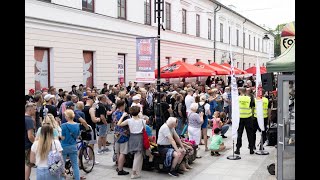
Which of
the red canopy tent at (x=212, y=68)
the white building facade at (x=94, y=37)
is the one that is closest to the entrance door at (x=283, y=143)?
the white building facade at (x=94, y=37)

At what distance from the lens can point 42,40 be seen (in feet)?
55.1

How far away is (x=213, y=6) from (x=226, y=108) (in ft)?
78.3

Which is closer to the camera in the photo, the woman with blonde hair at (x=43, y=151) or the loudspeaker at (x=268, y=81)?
the woman with blonde hair at (x=43, y=151)

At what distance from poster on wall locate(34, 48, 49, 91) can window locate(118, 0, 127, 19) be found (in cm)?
690

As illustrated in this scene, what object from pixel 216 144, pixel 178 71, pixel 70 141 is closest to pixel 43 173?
pixel 70 141

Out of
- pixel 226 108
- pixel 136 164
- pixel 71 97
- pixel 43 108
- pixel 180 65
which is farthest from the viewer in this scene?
pixel 180 65

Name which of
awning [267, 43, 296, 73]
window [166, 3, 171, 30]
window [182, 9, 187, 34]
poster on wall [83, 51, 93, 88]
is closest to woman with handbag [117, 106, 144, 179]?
awning [267, 43, 296, 73]

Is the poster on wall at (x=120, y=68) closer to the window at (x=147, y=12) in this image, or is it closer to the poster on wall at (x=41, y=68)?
the window at (x=147, y=12)

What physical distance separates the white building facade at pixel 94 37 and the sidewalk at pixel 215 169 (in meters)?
7.21

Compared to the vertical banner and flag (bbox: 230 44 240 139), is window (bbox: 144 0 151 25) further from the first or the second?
flag (bbox: 230 44 240 139)

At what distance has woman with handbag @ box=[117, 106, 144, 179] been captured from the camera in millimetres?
9000

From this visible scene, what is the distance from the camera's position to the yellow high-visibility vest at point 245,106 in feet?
37.4
